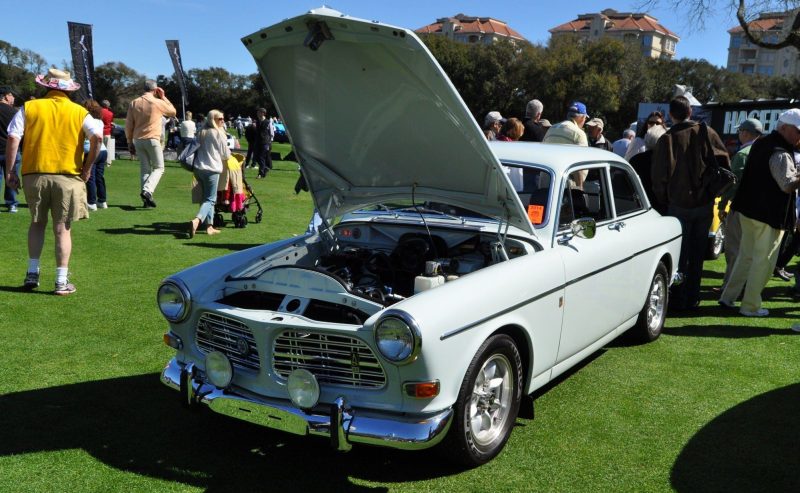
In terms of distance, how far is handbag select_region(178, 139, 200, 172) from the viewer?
30.2 ft

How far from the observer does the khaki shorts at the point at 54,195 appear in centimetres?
609

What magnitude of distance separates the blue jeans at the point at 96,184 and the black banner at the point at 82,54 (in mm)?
8311

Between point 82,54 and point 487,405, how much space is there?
18.8m

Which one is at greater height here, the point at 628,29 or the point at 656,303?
the point at 628,29

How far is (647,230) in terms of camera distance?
546 centimetres

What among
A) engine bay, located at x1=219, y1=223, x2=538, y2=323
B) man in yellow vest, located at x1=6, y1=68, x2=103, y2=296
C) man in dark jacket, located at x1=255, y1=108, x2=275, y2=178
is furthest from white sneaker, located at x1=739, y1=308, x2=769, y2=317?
man in dark jacket, located at x1=255, y1=108, x2=275, y2=178

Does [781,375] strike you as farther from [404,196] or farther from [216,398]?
Result: [216,398]

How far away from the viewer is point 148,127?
11797 millimetres

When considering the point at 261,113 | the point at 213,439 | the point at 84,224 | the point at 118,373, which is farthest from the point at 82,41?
the point at 213,439

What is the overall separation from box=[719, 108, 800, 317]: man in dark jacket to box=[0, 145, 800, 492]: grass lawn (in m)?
0.46

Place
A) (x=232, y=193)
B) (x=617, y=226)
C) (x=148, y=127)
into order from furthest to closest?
(x=148, y=127) → (x=232, y=193) → (x=617, y=226)

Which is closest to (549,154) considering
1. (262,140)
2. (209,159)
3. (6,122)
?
→ (209,159)

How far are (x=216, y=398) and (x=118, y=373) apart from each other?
1.57 metres

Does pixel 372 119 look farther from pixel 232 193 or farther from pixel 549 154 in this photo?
pixel 232 193
